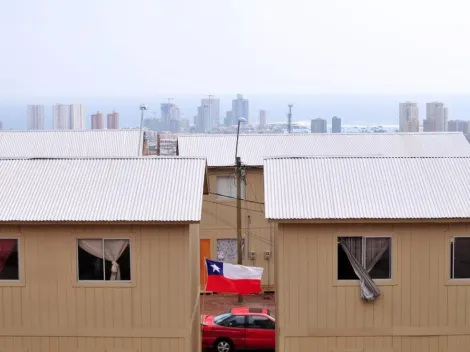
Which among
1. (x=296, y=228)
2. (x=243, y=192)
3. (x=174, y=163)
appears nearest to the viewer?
(x=296, y=228)

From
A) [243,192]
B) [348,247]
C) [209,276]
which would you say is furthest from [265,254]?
[348,247]

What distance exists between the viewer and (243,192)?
98.2 ft

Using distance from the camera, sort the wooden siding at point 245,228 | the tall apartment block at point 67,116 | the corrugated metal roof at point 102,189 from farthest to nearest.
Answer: the tall apartment block at point 67,116 → the wooden siding at point 245,228 → the corrugated metal roof at point 102,189

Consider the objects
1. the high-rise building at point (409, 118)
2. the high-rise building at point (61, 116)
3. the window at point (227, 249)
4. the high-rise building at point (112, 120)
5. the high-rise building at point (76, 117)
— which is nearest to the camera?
the window at point (227, 249)

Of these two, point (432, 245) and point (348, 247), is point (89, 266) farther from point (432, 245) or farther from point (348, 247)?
point (432, 245)

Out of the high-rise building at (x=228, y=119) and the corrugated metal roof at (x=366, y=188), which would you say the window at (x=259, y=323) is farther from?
the high-rise building at (x=228, y=119)

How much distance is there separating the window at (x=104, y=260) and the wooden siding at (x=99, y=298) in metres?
0.15

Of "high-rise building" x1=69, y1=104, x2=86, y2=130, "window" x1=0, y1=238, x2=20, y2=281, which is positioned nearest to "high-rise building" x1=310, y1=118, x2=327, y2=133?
"high-rise building" x1=69, y1=104, x2=86, y2=130

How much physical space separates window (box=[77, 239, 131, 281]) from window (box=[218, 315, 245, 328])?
5.71 metres

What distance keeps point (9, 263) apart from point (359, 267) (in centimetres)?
750

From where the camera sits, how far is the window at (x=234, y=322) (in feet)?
71.3

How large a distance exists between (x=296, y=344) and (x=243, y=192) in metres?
13.4

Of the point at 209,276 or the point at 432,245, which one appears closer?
the point at 432,245

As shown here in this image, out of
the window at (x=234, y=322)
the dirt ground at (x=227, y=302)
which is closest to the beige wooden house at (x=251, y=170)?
the dirt ground at (x=227, y=302)
